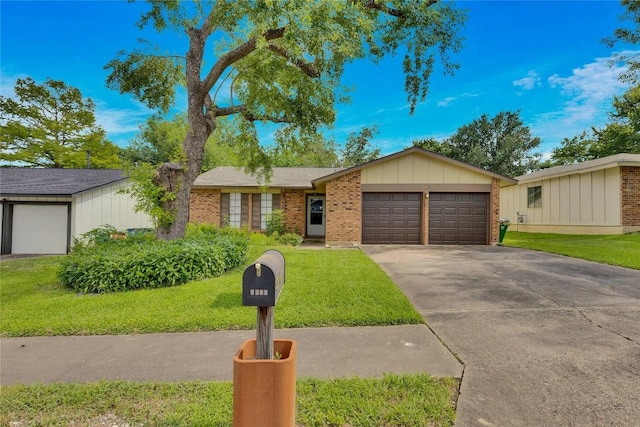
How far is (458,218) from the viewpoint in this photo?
13.5 meters

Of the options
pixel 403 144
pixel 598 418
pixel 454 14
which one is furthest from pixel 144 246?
pixel 403 144

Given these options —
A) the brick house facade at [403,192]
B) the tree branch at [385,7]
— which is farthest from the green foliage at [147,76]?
the tree branch at [385,7]

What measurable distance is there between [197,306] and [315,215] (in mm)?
12810

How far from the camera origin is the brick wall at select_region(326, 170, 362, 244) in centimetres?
1334

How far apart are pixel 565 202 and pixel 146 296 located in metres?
19.8

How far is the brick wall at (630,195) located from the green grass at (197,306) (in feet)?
46.2

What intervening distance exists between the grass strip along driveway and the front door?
27.5ft

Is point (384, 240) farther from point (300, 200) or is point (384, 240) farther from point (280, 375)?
point (280, 375)

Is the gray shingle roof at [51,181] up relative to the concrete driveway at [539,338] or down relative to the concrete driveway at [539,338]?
up

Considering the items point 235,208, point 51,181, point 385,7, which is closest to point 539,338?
point 385,7

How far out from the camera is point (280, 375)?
173 centimetres

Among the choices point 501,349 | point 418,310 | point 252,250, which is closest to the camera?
point 501,349

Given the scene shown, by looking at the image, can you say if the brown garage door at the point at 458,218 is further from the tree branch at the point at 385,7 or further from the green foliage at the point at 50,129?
the green foliage at the point at 50,129

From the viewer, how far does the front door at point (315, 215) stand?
17516 mm
